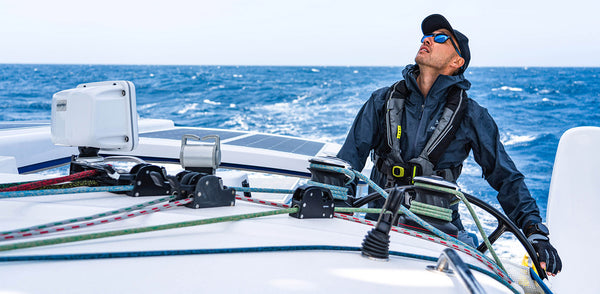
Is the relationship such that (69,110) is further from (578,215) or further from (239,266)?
(578,215)

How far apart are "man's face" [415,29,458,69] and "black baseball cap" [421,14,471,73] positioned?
33mm

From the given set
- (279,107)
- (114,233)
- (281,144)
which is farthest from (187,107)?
(114,233)

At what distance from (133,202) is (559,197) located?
1.79 meters

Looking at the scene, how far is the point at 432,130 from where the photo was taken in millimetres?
2102

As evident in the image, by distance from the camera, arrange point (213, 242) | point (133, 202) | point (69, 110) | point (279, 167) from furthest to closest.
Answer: point (279, 167) → point (69, 110) → point (133, 202) → point (213, 242)

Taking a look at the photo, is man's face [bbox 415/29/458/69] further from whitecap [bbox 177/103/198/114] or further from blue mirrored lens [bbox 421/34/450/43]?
whitecap [bbox 177/103/198/114]

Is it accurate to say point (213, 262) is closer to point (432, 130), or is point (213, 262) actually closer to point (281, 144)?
point (432, 130)

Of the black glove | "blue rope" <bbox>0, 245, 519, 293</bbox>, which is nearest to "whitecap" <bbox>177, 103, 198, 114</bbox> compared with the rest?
the black glove

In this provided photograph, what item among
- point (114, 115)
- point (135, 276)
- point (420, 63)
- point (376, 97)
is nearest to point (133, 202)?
point (114, 115)

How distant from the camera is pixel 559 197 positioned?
2.11 metres

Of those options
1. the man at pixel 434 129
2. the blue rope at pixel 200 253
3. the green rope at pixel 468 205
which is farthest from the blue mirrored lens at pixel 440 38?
the blue rope at pixel 200 253

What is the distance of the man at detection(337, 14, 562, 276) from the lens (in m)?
2.05

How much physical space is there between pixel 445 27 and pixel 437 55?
0.42 feet

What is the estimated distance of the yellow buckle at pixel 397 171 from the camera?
6.73ft
